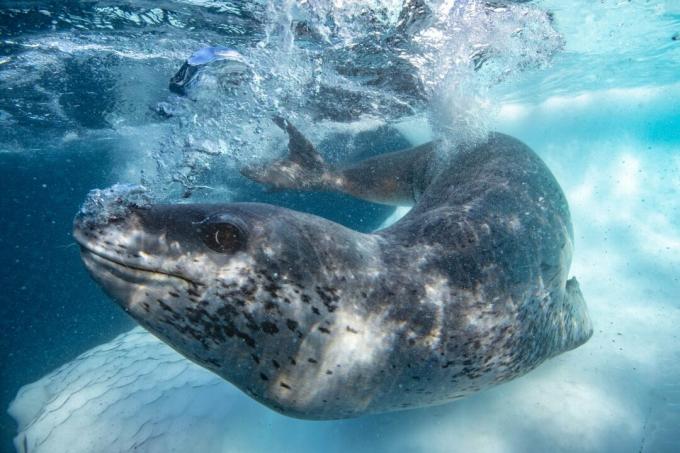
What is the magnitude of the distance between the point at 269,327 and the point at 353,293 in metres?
0.60

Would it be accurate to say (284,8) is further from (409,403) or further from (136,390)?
(136,390)

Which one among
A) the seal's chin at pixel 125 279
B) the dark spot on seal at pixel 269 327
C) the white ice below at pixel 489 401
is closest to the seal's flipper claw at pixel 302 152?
the white ice below at pixel 489 401

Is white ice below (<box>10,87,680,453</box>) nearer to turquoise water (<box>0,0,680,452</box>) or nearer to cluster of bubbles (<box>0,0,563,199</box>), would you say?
turquoise water (<box>0,0,680,452</box>)

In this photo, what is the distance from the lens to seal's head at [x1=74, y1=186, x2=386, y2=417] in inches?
76.8

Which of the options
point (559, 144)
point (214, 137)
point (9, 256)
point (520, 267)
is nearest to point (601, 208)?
point (559, 144)

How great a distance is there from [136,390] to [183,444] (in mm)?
2612

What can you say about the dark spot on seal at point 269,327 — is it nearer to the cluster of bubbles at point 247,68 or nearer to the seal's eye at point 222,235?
the seal's eye at point 222,235

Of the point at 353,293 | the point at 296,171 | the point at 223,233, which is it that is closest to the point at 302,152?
the point at 296,171

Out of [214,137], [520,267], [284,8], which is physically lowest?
[214,137]

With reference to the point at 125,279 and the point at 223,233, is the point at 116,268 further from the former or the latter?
the point at 223,233

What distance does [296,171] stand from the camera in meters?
6.27

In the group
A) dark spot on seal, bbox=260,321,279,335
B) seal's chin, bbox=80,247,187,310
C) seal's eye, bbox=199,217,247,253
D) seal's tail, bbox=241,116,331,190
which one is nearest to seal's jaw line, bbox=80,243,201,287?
seal's chin, bbox=80,247,187,310

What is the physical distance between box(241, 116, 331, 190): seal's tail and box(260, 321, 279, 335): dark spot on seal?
4137mm

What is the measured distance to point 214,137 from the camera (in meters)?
11.4
